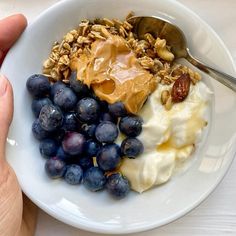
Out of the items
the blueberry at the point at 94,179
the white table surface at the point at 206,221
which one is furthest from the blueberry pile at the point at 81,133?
the white table surface at the point at 206,221

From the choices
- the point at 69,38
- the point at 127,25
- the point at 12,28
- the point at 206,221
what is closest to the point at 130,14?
the point at 127,25

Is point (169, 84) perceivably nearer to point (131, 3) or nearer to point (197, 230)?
point (131, 3)

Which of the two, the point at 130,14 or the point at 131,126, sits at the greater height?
the point at 130,14

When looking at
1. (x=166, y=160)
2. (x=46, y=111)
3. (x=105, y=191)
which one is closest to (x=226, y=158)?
(x=166, y=160)

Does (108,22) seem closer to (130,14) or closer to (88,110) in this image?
(130,14)

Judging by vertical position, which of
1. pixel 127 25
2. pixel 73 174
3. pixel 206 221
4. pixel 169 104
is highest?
Result: pixel 127 25

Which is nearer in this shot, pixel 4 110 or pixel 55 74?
pixel 4 110

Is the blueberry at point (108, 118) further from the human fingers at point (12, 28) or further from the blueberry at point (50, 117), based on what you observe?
the human fingers at point (12, 28)
